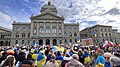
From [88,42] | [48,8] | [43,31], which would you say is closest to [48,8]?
[48,8]

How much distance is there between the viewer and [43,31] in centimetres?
5559

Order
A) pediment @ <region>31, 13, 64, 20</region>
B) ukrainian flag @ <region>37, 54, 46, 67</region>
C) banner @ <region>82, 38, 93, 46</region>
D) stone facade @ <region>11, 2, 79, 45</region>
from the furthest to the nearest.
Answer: pediment @ <region>31, 13, 64, 20</region> → stone facade @ <region>11, 2, 79, 45</region> → banner @ <region>82, 38, 93, 46</region> → ukrainian flag @ <region>37, 54, 46, 67</region>

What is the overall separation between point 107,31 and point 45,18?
35622mm

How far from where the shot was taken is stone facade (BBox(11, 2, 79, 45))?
54.5 meters

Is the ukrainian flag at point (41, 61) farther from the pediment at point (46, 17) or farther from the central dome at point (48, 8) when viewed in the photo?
the central dome at point (48, 8)

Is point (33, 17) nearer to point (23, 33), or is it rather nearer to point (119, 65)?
point (23, 33)

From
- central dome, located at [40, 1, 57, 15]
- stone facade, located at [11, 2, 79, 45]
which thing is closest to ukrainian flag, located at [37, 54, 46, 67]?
stone facade, located at [11, 2, 79, 45]

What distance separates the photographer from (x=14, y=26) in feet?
192

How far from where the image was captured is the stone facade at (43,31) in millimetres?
54500

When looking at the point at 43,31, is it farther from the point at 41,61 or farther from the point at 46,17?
the point at 41,61

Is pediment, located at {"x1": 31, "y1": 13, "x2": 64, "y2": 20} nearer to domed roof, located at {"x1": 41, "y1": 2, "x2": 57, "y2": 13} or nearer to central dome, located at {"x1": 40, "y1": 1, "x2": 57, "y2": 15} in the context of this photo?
central dome, located at {"x1": 40, "y1": 1, "x2": 57, "y2": 15}

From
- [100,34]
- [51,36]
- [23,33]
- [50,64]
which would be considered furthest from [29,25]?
[50,64]

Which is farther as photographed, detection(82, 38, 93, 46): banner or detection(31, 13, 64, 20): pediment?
detection(31, 13, 64, 20): pediment

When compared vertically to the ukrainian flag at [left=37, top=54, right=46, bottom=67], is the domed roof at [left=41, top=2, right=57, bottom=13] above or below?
above
